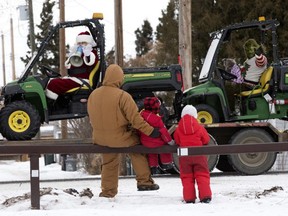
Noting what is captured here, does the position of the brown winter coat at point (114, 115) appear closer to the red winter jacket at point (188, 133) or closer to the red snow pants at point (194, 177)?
the red winter jacket at point (188, 133)

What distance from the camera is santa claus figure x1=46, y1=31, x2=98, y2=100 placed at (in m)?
12.3

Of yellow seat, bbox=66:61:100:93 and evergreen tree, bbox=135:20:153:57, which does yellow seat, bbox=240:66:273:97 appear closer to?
yellow seat, bbox=66:61:100:93

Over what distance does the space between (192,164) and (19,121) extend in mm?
4325

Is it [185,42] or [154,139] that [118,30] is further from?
[154,139]

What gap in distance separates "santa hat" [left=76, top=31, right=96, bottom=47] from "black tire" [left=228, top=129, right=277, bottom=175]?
10.7ft

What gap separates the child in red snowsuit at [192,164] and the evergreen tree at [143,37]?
A: 6295 centimetres

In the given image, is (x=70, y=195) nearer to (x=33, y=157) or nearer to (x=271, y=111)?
(x=33, y=157)

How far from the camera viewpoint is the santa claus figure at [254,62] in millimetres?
13086

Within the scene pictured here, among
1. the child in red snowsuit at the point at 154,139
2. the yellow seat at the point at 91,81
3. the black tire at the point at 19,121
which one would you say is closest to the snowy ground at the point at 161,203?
the child in red snowsuit at the point at 154,139

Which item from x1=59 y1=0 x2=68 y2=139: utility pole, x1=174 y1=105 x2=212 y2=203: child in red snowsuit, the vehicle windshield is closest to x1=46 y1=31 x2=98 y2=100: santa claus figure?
the vehicle windshield

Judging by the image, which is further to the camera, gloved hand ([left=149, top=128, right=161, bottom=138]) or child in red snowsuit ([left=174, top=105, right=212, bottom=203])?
gloved hand ([left=149, top=128, right=161, bottom=138])

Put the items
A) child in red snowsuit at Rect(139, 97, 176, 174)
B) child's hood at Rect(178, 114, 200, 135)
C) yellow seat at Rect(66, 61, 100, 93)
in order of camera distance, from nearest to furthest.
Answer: child's hood at Rect(178, 114, 200, 135)
child in red snowsuit at Rect(139, 97, 176, 174)
yellow seat at Rect(66, 61, 100, 93)

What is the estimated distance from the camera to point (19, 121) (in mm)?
12195

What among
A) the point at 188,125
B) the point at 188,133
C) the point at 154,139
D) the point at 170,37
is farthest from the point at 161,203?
the point at 170,37
